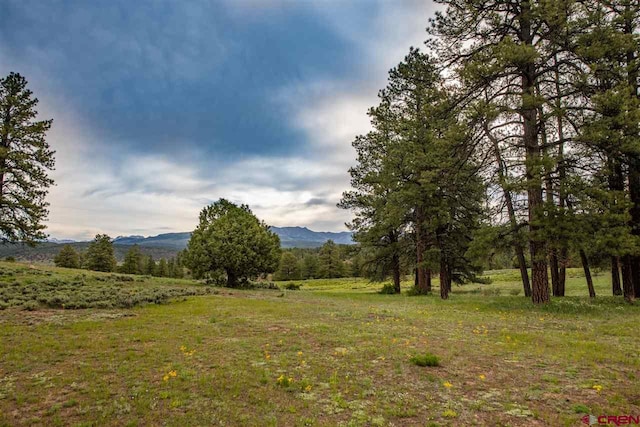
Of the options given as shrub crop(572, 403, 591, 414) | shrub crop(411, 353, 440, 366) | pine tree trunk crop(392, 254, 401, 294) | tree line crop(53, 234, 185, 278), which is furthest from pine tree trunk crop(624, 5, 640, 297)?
tree line crop(53, 234, 185, 278)

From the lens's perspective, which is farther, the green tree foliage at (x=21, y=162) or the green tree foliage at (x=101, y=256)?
the green tree foliage at (x=101, y=256)

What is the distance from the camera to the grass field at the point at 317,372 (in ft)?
15.4

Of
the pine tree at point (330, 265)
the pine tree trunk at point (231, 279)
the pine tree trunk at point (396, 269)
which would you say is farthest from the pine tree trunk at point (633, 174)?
the pine tree at point (330, 265)

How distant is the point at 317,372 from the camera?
6434mm

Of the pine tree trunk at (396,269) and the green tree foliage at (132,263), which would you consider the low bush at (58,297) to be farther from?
the green tree foliage at (132,263)

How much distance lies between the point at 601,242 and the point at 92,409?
15.7 metres

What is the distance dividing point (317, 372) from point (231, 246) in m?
27.1

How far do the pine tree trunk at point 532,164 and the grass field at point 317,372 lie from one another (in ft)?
10.2

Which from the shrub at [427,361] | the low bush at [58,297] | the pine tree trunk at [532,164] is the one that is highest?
the pine tree trunk at [532,164]

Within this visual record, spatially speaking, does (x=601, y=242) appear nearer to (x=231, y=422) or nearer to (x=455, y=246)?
(x=455, y=246)

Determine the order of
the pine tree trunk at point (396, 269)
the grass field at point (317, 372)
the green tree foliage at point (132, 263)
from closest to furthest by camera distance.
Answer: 1. the grass field at point (317, 372)
2. the pine tree trunk at point (396, 269)
3. the green tree foliage at point (132, 263)

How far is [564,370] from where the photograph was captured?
624cm

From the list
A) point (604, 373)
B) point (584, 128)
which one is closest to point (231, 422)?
point (604, 373)

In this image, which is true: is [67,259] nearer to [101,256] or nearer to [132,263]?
[101,256]
